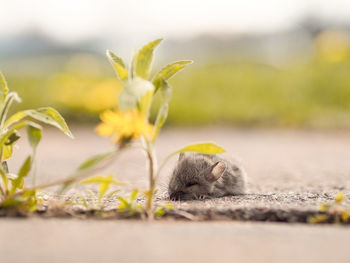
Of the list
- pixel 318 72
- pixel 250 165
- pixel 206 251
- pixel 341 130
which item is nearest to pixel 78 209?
pixel 206 251

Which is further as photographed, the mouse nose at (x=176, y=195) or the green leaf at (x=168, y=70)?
the mouse nose at (x=176, y=195)

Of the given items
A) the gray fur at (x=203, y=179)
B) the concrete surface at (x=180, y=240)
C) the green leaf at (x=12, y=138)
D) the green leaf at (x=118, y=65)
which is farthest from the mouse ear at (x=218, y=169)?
the green leaf at (x=12, y=138)

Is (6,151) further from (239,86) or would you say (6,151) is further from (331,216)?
(239,86)

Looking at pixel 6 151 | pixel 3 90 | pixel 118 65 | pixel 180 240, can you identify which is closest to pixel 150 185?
pixel 180 240

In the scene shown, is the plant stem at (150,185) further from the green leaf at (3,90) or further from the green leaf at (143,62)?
the green leaf at (3,90)

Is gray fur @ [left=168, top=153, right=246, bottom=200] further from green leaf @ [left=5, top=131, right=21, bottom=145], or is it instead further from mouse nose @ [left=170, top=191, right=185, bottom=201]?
green leaf @ [left=5, top=131, right=21, bottom=145]

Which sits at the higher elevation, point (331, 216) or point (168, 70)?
point (168, 70)

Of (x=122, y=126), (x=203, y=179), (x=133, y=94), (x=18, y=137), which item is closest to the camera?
(x=122, y=126)
